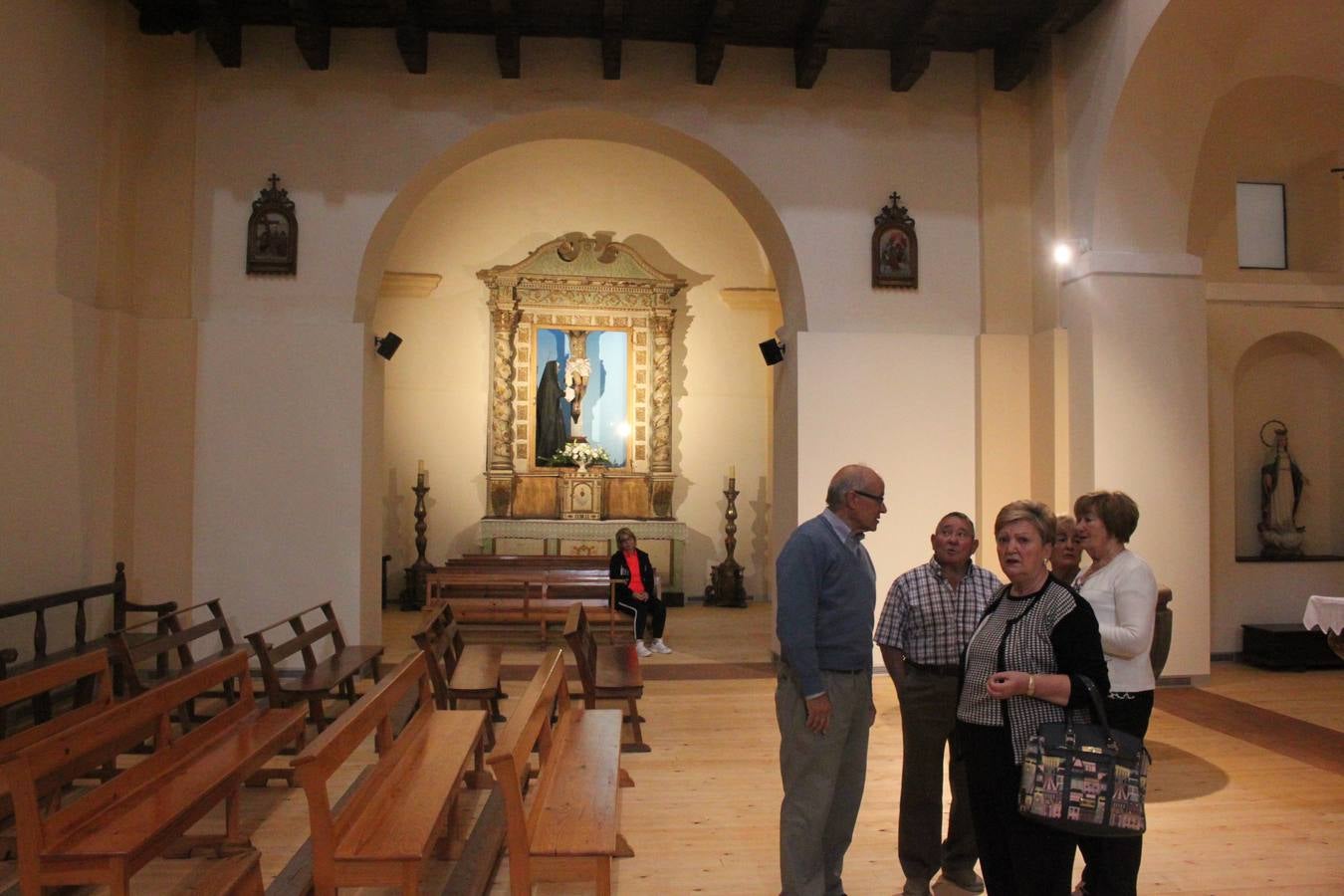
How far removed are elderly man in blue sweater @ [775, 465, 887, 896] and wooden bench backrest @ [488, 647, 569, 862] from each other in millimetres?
835

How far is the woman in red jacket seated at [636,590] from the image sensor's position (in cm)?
893

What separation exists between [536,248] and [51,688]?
9680mm

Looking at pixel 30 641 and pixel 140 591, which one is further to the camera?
pixel 140 591

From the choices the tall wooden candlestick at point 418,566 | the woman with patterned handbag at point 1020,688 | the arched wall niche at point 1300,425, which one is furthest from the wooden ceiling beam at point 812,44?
the tall wooden candlestick at point 418,566

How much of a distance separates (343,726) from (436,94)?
6.02 metres

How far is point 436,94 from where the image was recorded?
7828 mm

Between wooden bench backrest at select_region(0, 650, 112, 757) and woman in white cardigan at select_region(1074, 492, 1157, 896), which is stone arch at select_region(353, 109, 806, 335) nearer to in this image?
wooden bench backrest at select_region(0, 650, 112, 757)

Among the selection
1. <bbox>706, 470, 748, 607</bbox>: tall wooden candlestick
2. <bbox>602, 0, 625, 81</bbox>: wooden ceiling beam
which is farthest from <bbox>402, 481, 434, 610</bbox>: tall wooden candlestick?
<bbox>602, 0, 625, 81</bbox>: wooden ceiling beam

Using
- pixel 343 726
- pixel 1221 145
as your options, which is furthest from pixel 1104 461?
pixel 343 726

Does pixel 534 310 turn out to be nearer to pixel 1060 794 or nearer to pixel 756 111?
pixel 756 111

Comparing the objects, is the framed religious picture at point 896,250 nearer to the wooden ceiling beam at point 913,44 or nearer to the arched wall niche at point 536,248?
the wooden ceiling beam at point 913,44

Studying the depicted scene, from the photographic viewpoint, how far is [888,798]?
493 centimetres

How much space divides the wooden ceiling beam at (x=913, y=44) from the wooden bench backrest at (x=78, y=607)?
6.85m

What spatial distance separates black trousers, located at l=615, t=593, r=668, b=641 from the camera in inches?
354
